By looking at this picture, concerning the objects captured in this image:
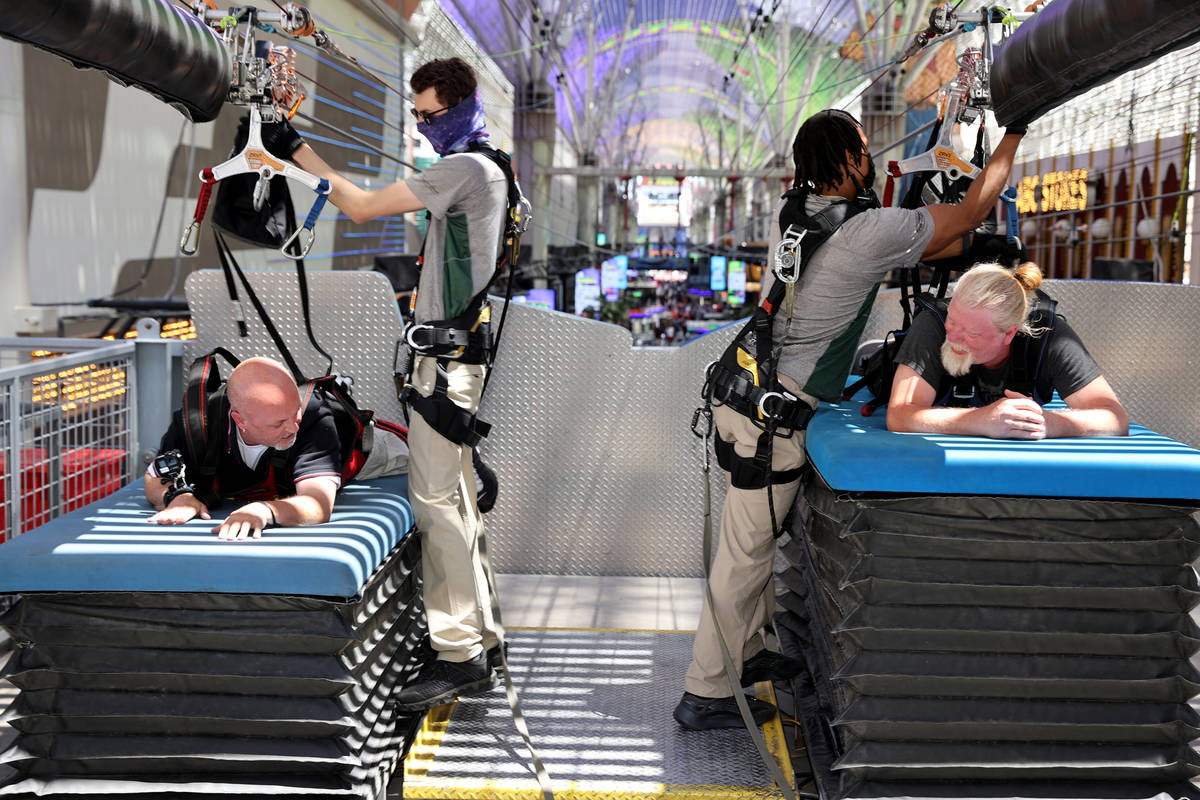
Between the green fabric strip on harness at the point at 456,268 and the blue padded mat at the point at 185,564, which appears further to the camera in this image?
the green fabric strip on harness at the point at 456,268

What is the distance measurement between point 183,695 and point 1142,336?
4.05m

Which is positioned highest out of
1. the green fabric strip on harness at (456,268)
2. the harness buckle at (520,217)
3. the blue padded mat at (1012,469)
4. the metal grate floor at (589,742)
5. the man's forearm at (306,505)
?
the harness buckle at (520,217)

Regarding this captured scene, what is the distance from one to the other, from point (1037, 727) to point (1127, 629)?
33 centimetres

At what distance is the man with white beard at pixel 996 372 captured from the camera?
263 cm

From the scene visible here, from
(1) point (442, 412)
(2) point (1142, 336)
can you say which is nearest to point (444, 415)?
(1) point (442, 412)

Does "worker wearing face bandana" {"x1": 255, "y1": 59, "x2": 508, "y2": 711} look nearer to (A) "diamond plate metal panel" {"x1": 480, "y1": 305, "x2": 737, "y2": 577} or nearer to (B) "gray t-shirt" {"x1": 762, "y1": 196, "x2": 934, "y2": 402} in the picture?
(B) "gray t-shirt" {"x1": 762, "y1": 196, "x2": 934, "y2": 402}

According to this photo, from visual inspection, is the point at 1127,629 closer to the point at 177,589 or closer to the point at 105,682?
the point at 177,589

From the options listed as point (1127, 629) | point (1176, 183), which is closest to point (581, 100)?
point (1176, 183)

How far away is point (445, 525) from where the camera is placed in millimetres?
3186

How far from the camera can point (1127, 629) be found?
2.42m

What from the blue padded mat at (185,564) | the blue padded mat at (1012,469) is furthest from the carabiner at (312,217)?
the blue padded mat at (1012,469)

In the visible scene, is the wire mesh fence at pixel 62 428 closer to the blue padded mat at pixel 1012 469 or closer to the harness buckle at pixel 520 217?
the harness buckle at pixel 520 217

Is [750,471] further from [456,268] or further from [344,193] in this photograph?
[344,193]

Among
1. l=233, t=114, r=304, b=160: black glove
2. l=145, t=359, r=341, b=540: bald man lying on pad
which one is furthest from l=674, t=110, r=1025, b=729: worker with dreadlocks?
l=233, t=114, r=304, b=160: black glove
